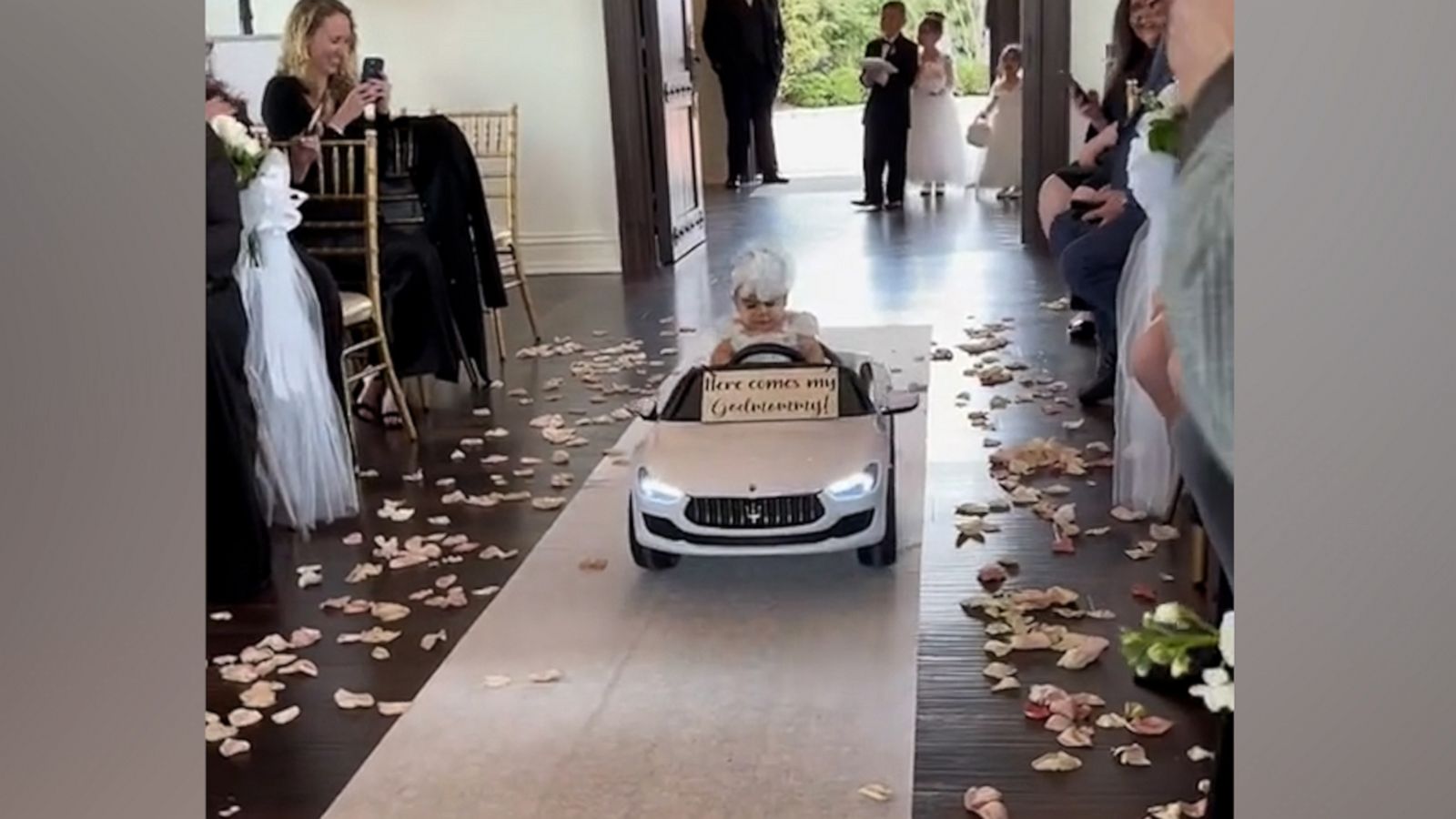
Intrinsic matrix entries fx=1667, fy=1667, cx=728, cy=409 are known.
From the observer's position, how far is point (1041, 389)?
A: 518 cm

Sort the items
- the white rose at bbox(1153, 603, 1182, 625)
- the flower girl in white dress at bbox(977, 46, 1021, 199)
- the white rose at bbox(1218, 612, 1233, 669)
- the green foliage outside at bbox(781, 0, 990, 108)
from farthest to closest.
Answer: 1. the green foliage outside at bbox(781, 0, 990, 108)
2. the flower girl in white dress at bbox(977, 46, 1021, 199)
3. the white rose at bbox(1153, 603, 1182, 625)
4. the white rose at bbox(1218, 612, 1233, 669)

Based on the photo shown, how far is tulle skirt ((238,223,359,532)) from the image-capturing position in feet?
13.1

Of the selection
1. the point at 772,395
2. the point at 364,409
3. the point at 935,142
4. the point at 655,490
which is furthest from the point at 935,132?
the point at 655,490

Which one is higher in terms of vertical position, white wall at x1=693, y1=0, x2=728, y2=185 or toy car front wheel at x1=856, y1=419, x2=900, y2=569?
white wall at x1=693, y1=0, x2=728, y2=185

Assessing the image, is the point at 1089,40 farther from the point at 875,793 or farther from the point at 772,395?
the point at 875,793

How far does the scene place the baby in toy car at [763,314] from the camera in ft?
12.6

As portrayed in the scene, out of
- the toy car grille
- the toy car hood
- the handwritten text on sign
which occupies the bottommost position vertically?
the toy car grille

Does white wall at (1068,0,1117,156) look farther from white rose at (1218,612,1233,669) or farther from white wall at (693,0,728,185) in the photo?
white rose at (1218,612,1233,669)

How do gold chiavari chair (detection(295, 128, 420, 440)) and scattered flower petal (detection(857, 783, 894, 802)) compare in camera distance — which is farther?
gold chiavari chair (detection(295, 128, 420, 440))

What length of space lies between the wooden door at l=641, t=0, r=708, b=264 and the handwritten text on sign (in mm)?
4598

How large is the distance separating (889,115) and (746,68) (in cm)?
197

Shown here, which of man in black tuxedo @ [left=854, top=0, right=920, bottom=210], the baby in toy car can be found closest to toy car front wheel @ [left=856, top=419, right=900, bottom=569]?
the baby in toy car

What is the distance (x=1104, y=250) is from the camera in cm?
461

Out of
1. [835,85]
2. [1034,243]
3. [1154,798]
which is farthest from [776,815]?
[835,85]
